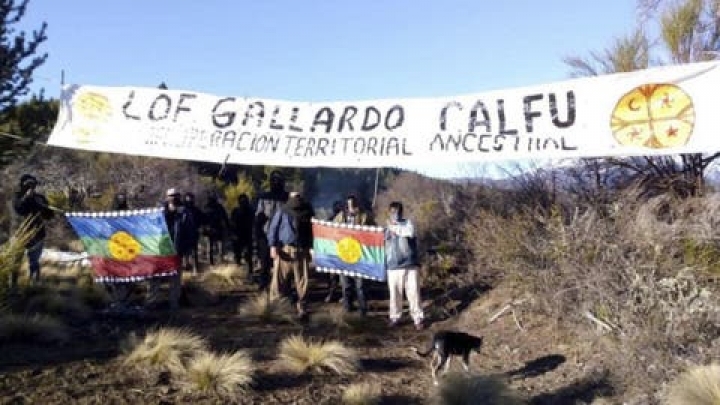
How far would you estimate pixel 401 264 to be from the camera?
991 centimetres

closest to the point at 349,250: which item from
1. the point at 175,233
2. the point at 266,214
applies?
the point at 266,214

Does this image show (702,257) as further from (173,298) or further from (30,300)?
(30,300)

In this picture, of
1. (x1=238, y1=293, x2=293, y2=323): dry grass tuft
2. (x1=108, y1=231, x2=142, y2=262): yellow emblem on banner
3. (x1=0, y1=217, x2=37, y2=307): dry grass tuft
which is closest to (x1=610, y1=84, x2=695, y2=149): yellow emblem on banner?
(x1=238, y1=293, x2=293, y2=323): dry grass tuft

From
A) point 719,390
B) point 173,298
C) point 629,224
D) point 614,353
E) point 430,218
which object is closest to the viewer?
point 719,390

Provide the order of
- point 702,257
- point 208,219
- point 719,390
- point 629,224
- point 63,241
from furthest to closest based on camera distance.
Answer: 1. point 63,241
2. point 208,219
3. point 629,224
4. point 702,257
5. point 719,390

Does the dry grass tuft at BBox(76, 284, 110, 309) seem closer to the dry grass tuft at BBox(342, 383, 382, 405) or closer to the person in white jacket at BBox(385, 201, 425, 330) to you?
the person in white jacket at BBox(385, 201, 425, 330)

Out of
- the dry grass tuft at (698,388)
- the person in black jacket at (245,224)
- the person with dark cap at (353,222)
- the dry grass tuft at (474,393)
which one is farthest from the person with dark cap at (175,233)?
the dry grass tuft at (698,388)

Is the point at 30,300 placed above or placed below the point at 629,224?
below

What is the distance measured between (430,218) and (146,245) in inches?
223

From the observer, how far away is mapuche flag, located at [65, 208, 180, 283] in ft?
33.7

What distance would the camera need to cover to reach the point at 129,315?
9914 mm

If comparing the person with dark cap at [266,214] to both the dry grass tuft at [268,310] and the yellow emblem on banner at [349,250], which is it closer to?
the yellow emblem on banner at [349,250]

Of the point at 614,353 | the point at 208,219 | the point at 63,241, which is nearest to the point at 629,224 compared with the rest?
the point at 614,353

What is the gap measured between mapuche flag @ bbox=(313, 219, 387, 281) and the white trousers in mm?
361
